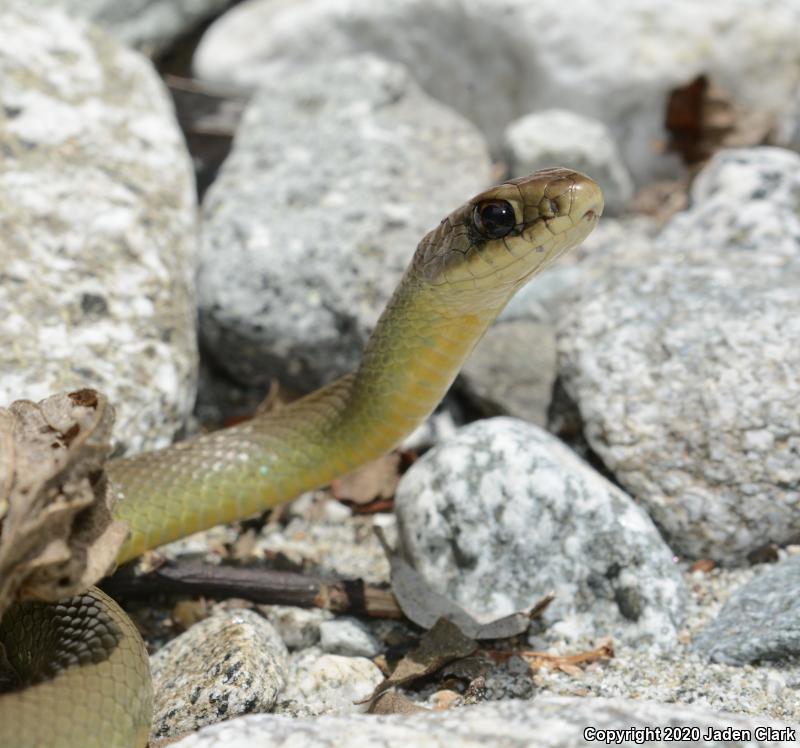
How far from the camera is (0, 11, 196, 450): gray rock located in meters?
4.20

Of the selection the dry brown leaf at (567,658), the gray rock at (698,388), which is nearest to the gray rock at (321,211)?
the gray rock at (698,388)

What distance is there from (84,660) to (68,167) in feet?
9.22

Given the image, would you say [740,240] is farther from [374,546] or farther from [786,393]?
[374,546]

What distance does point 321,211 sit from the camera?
541 centimetres

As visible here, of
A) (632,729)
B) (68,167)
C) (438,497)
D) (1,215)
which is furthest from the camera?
(68,167)

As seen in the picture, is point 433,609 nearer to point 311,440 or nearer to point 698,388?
point 311,440

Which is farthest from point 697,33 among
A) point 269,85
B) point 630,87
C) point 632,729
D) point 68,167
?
point 632,729

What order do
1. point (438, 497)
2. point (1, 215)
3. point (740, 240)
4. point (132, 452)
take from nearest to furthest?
point (438, 497) → point (132, 452) → point (1, 215) → point (740, 240)

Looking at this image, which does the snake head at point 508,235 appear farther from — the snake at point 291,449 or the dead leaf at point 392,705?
the dead leaf at point 392,705

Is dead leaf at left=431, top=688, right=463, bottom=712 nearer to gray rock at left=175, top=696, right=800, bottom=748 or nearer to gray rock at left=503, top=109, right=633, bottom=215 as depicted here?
gray rock at left=175, top=696, right=800, bottom=748

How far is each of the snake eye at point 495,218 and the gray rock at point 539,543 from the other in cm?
93

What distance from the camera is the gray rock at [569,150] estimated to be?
6387 mm

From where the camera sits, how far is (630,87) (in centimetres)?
675

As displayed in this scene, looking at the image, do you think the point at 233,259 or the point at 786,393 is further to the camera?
the point at 233,259
